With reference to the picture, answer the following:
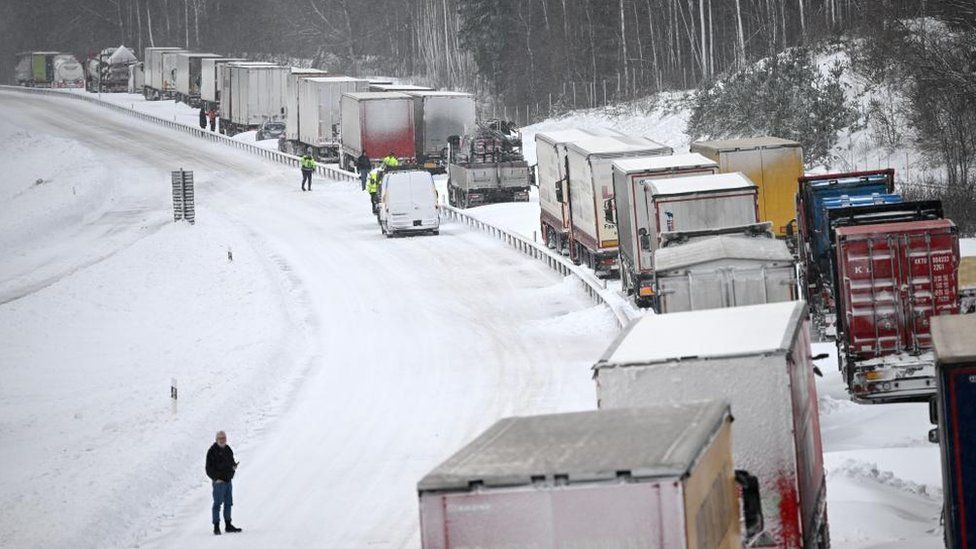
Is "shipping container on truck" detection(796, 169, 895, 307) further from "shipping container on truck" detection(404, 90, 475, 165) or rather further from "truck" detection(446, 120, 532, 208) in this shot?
"shipping container on truck" detection(404, 90, 475, 165)

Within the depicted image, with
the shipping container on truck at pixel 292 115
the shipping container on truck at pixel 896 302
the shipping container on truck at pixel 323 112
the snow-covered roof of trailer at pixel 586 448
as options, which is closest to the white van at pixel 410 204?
the shipping container on truck at pixel 323 112

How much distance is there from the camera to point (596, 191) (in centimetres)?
3184

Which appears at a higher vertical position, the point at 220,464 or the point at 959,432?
the point at 959,432

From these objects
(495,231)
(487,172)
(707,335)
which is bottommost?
(707,335)

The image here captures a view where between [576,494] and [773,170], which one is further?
[773,170]

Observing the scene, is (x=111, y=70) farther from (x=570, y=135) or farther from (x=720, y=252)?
(x=720, y=252)

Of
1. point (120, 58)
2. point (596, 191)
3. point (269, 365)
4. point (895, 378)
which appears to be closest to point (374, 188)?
point (596, 191)

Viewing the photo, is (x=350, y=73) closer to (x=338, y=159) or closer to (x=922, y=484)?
(x=338, y=159)

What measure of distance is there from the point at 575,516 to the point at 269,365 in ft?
63.3

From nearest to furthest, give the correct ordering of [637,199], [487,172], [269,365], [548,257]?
[269,365] < [637,199] < [548,257] < [487,172]

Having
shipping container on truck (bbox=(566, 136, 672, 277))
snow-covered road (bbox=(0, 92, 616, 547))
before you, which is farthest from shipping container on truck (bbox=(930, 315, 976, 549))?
shipping container on truck (bbox=(566, 136, 672, 277))

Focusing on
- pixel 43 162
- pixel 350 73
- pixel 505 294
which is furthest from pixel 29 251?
pixel 350 73

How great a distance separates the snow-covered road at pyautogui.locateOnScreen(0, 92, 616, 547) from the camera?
62.6 ft

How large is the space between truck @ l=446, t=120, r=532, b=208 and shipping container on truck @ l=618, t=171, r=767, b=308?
1974cm
